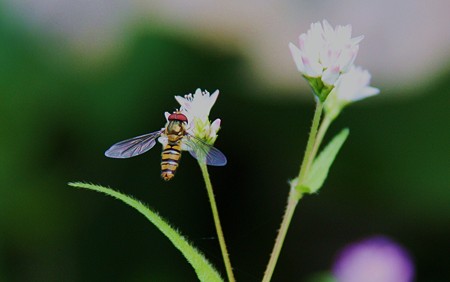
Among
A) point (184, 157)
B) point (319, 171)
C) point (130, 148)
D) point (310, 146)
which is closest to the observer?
point (310, 146)

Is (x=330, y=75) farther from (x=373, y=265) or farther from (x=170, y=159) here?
(x=373, y=265)

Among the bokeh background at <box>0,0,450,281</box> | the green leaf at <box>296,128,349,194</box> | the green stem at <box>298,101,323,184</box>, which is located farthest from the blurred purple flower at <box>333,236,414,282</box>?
the green stem at <box>298,101,323,184</box>

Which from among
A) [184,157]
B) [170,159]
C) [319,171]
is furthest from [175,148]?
[184,157]

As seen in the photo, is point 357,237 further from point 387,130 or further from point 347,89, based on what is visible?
point 347,89

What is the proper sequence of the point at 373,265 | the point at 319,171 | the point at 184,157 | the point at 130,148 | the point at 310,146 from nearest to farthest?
the point at 310,146, the point at 319,171, the point at 130,148, the point at 373,265, the point at 184,157

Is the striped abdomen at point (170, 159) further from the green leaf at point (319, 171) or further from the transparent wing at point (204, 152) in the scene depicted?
the green leaf at point (319, 171)

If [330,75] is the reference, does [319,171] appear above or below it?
below

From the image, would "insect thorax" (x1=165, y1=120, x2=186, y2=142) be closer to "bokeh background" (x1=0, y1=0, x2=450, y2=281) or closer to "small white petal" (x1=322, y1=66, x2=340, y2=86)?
"small white petal" (x1=322, y1=66, x2=340, y2=86)
